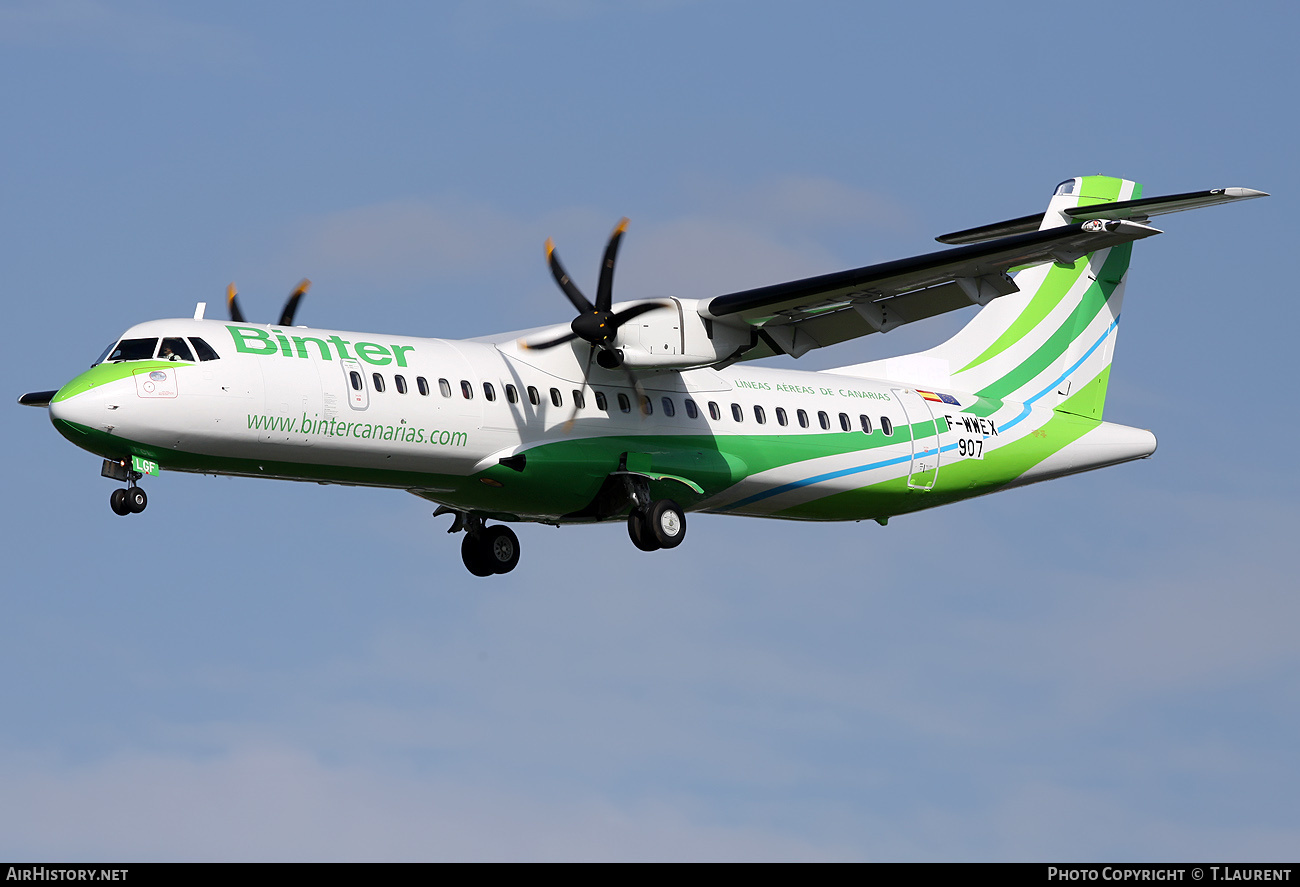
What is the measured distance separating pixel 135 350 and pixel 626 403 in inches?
269

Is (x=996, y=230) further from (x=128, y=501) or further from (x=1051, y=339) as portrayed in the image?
(x=128, y=501)

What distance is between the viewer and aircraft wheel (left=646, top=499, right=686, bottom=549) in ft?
80.4

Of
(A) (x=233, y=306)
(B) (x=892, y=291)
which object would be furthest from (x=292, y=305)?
(B) (x=892, y=291)

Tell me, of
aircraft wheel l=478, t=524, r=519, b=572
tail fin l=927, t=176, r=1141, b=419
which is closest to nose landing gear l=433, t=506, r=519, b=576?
aircraft wheel l=478, t=524, r=519, b=572

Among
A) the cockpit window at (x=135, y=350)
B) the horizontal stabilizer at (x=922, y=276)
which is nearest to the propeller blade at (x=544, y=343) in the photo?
the horizontal stabilizer at (x=922, y=276)

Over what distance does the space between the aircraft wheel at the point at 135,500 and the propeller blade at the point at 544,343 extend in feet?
18.6

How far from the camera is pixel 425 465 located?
2300cm

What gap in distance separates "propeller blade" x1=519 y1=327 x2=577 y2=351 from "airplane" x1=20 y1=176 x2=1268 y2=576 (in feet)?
0.07

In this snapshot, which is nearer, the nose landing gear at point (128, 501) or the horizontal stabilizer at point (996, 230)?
the nose landing gear at point (128, 501)

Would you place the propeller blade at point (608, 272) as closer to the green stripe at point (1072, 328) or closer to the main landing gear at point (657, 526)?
the main landing gear at point (657, 526)

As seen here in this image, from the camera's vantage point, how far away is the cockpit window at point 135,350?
70.0 ft

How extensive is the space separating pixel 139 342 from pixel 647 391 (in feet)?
23.5

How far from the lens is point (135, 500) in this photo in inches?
830

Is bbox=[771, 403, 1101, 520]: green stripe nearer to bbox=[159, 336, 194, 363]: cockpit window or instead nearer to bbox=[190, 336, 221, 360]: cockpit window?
bbox=[190, 336, 221, 360]: cockpit window
